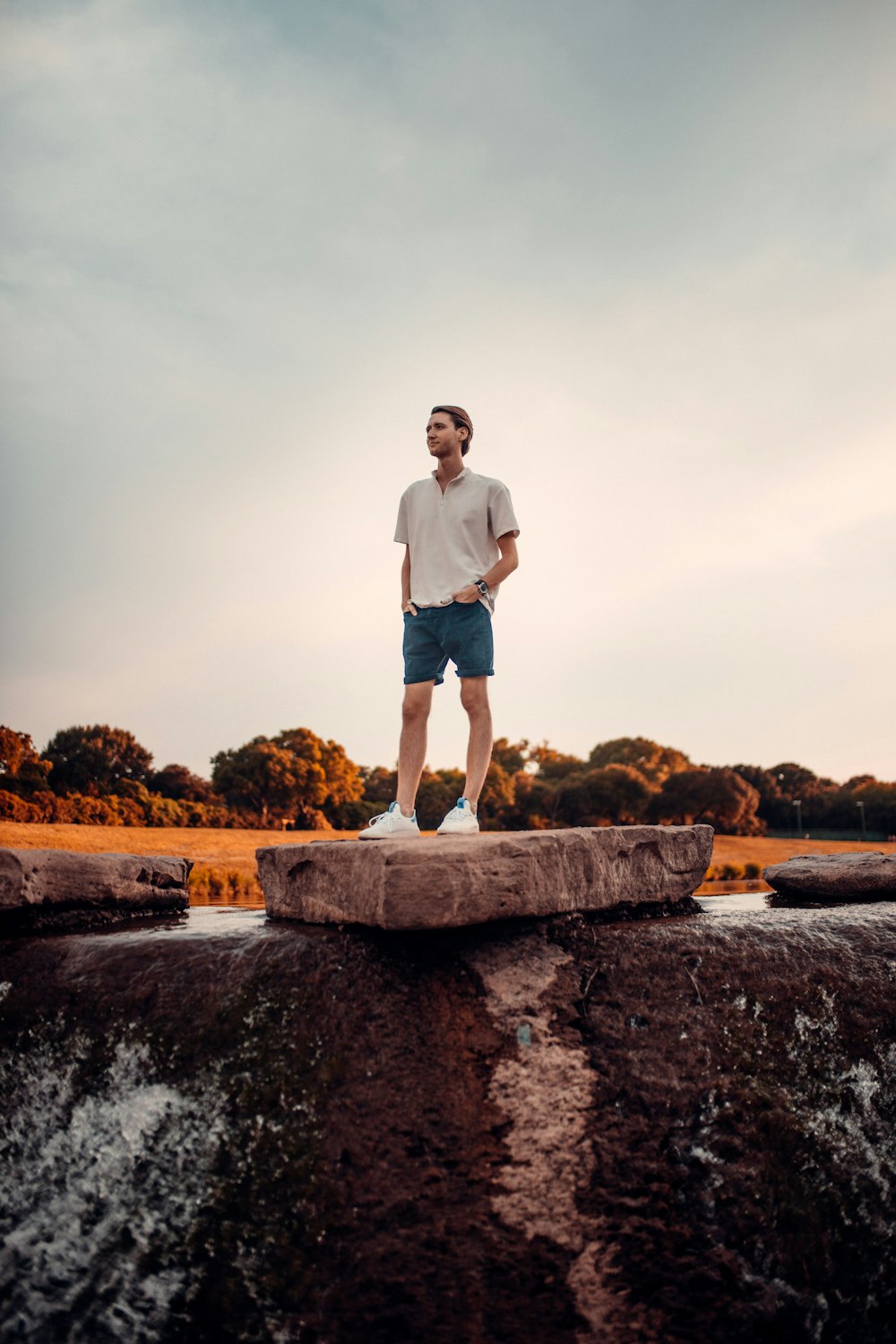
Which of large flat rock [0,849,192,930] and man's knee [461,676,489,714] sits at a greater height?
man's knee [461,676,489,714]

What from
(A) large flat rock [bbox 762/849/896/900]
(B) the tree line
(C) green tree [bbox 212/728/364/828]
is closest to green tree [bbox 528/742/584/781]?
(B) the tree line

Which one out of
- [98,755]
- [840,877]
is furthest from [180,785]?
[840,877]

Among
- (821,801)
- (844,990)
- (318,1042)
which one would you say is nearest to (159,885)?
(318,1042)

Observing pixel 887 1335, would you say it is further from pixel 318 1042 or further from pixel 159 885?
pixel 159 885

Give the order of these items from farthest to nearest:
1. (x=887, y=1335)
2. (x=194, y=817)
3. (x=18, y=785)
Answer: (x=194, y=817)
(x=18, y=785)
(x=887, y=1335)

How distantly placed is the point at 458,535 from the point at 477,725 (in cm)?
107

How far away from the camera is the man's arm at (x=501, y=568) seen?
4.67 m

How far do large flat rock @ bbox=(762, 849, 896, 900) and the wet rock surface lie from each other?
1.68 metres

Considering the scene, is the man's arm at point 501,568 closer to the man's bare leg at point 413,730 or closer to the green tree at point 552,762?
the man's bare leg at point 413,730

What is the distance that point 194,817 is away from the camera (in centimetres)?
1978

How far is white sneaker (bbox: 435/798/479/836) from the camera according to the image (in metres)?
4.37

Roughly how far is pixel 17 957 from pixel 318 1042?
1417mm

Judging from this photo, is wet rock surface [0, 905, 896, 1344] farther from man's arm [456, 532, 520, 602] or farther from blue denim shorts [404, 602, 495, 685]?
man's arm [456, 532, 520, 602]

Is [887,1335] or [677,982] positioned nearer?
[887,1335]
